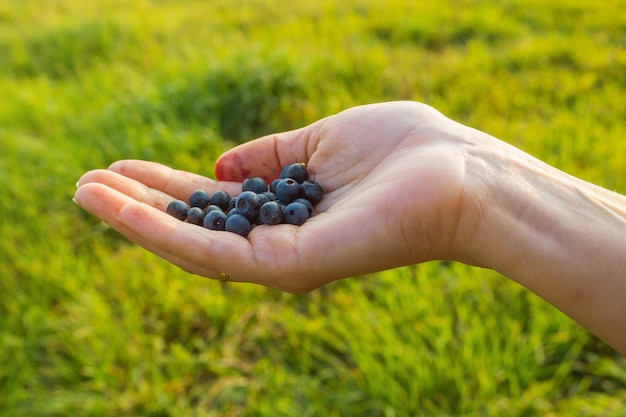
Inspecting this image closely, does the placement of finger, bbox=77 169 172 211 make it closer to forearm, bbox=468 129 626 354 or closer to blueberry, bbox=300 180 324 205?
blueberry, bbox=300 180 324 205

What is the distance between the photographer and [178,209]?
2.29 meters

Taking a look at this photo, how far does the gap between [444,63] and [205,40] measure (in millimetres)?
2221

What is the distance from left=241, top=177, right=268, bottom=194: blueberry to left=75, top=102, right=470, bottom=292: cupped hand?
10.8 inches

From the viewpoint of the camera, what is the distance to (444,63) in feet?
16.3

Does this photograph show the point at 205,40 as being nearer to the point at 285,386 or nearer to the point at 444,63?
the point at 444,63

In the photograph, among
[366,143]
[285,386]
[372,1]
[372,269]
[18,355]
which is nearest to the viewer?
[372,269]

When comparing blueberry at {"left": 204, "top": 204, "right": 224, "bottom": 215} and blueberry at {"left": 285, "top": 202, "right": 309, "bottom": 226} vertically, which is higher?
blueberry at {"left": 285, "top": 202, "right": 309, "bottom": 226}

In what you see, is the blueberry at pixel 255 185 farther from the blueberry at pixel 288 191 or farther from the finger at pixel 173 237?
the finger at pixel 173 237

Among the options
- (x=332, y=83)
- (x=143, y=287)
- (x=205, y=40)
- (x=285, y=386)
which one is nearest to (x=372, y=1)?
(x=205, y=40)

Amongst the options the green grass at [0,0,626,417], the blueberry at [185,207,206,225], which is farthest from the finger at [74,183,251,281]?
the green grass at [0,0,626,417]

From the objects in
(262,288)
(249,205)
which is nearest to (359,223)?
(249,205)

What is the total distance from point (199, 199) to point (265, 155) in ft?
1.20

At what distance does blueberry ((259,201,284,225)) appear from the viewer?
84.7 inches

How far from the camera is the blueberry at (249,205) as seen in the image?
2212 mm
